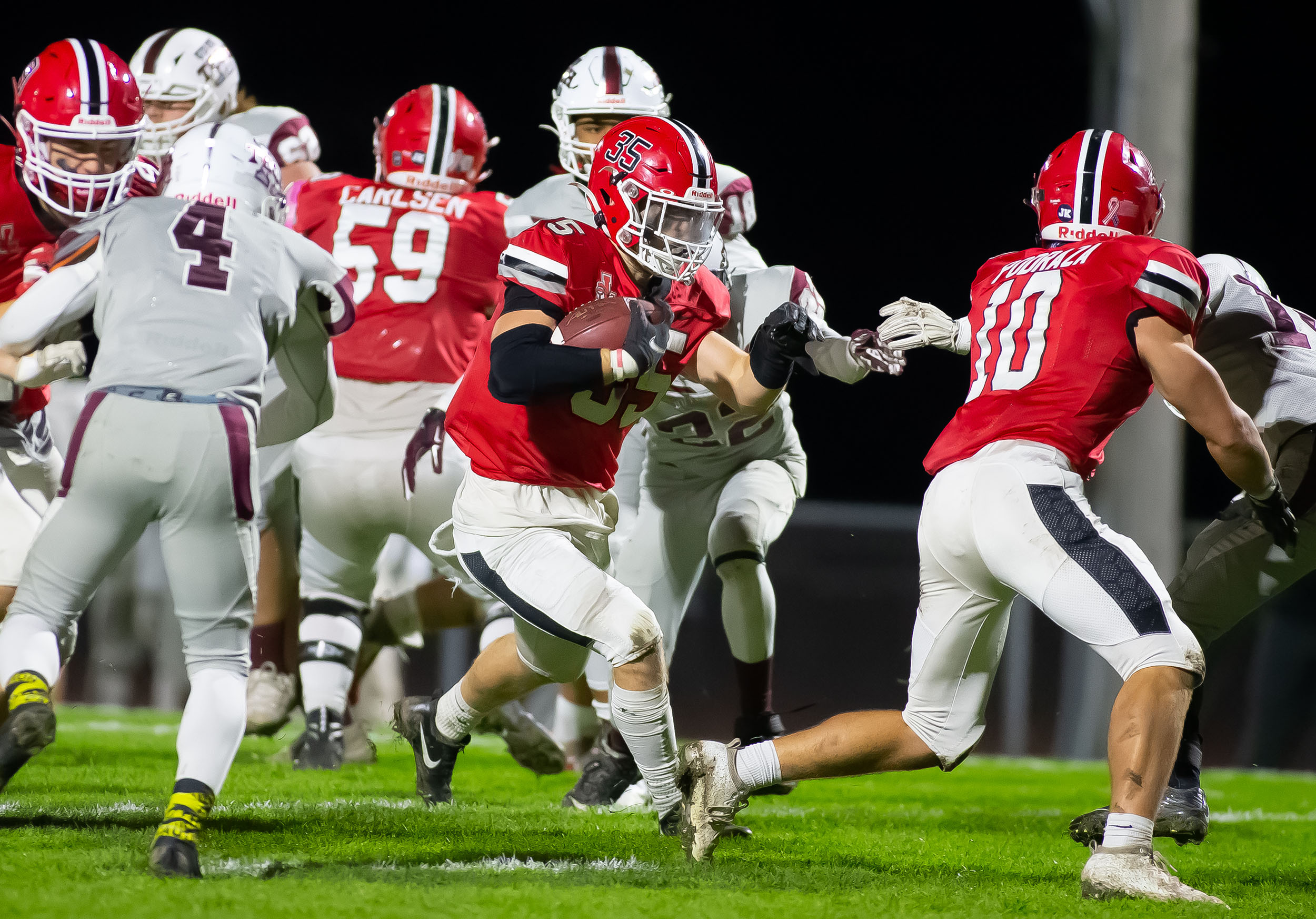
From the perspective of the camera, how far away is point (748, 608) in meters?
4.52

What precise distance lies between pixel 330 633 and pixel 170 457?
2.03 m

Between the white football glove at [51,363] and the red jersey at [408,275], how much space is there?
1.70m

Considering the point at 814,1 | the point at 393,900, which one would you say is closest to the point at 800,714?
the point at 393,900

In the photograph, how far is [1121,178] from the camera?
11.5ft

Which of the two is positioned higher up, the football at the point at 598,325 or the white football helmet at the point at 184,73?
the white football helmet at the point at 184,73

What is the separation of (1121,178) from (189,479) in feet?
7.46

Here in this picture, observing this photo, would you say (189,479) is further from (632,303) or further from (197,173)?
(632,303)

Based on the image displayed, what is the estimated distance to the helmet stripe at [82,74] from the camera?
11.8ft

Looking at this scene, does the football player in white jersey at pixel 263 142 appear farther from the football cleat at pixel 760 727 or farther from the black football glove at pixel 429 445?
the football cleat at pixel 760 727

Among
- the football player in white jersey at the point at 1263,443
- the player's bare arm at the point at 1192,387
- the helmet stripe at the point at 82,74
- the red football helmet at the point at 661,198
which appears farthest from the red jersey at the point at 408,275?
the player's bare arm at the point at 1192,387

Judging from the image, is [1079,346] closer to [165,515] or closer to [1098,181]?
[1098,181]

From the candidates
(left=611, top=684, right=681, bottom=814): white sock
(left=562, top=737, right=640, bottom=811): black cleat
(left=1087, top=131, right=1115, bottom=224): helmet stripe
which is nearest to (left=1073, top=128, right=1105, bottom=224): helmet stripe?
(left=1087, top=131, right=1115, bottom=224): helmet stripe

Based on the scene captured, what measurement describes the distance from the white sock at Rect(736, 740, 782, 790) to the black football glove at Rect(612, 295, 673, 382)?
36.7 inches

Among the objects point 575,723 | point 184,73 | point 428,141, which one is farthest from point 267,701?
point 184,73
